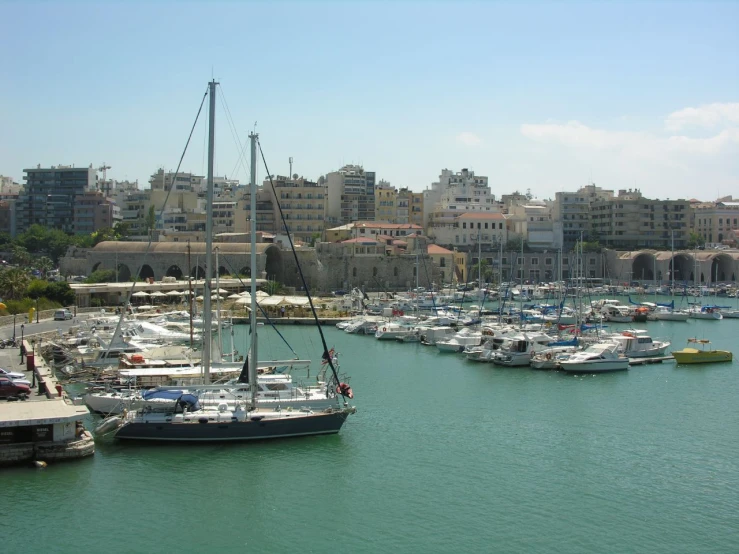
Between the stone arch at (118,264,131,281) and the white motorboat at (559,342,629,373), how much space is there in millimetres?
46156

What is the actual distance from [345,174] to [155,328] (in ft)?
194

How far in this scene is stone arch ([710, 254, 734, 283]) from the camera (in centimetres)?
9581

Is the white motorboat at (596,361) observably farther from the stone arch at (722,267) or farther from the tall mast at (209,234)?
the stone arch at (722,267)

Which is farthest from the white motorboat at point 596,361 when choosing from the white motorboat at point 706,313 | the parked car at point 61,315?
the white motorboat at point 706,313

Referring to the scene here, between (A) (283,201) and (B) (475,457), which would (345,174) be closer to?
(A) (283,201)

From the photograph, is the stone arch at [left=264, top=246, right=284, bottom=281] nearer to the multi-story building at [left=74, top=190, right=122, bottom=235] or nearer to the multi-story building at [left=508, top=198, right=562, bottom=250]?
the multi-story building at [left=508, top=198, right=562, bottom=250]

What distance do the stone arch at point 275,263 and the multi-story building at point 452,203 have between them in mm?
24330

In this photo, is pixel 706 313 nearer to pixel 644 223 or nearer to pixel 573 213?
pixel 644 223

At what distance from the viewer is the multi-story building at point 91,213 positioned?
344 feet

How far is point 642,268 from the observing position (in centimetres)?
9956

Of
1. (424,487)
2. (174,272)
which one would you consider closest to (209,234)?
(424,487)

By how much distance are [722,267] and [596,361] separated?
6619cm

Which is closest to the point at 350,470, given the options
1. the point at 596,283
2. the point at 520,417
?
Answer: the point at 520,417

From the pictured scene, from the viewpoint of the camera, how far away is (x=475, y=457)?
24828mm
